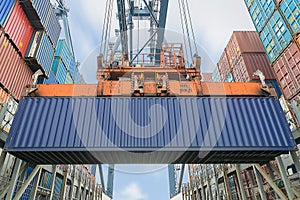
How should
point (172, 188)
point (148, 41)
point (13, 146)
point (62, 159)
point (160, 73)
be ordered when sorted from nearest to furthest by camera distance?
point (13, 146) < point (62, 159) < point (160, 73) < point (148, 41) < point (172, 188)

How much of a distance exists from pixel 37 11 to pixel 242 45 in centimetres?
1760

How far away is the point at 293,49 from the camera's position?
1262cm

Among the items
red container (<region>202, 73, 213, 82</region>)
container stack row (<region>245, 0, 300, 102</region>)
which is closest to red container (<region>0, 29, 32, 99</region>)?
container stack row (<region>245, 0, 300, 102</region>)

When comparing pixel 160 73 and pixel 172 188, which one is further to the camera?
pixel 172 188

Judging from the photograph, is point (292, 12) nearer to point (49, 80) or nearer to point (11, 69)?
point (11, 69)

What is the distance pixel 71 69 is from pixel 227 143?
2250 cm

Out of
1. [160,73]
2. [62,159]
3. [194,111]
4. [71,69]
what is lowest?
[62,159]

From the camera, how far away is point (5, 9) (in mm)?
10992

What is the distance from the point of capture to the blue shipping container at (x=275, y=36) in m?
13.4

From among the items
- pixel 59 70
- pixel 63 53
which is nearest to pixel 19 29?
pixel 59 70

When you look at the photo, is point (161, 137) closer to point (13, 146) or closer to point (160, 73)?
point (160, 73)

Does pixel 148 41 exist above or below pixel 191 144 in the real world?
above

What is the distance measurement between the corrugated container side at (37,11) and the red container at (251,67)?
17.0 m

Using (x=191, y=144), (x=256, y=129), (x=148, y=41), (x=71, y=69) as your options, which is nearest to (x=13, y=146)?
(x=191, y=144)
